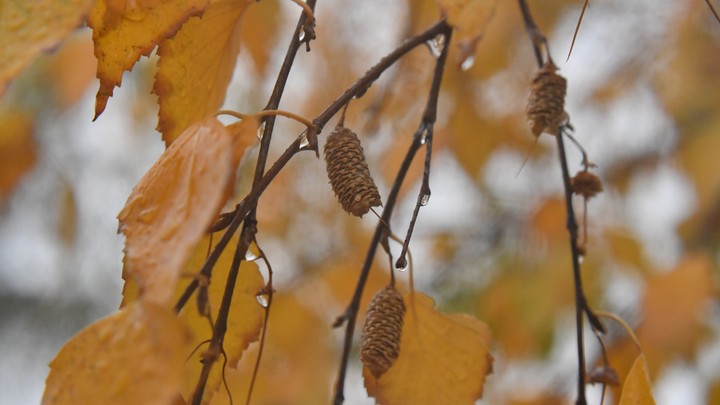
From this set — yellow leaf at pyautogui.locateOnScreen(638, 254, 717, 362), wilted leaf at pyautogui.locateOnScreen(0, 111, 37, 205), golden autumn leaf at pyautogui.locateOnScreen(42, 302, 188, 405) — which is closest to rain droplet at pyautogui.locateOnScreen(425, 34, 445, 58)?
golden autumn leaf at pyautogui.locateOnScreen(42, 302, 188, 405)

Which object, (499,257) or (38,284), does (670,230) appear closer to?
(499,257)

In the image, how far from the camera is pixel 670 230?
154 centimetres

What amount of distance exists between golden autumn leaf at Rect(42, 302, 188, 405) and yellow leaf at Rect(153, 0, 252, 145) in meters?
0.18

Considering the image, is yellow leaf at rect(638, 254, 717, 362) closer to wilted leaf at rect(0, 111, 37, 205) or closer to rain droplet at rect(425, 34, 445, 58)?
rain droplet at rect(425, 34, 445, 58)

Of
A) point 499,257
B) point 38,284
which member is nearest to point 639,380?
point 499,257

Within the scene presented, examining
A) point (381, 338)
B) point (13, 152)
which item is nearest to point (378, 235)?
point (381, 338)

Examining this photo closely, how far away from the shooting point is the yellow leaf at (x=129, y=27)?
0.43 metres

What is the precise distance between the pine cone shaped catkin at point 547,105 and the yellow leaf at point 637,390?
180 millimetres

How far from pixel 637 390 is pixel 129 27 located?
1.19 feet

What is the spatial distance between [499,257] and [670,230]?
347 mm

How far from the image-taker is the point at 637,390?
17.7 inches

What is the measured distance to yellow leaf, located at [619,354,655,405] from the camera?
1.45ft

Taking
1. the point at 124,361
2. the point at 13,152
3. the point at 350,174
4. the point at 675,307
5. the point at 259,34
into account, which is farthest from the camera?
the point at 13,152

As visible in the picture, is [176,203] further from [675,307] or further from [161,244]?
[675,307]
